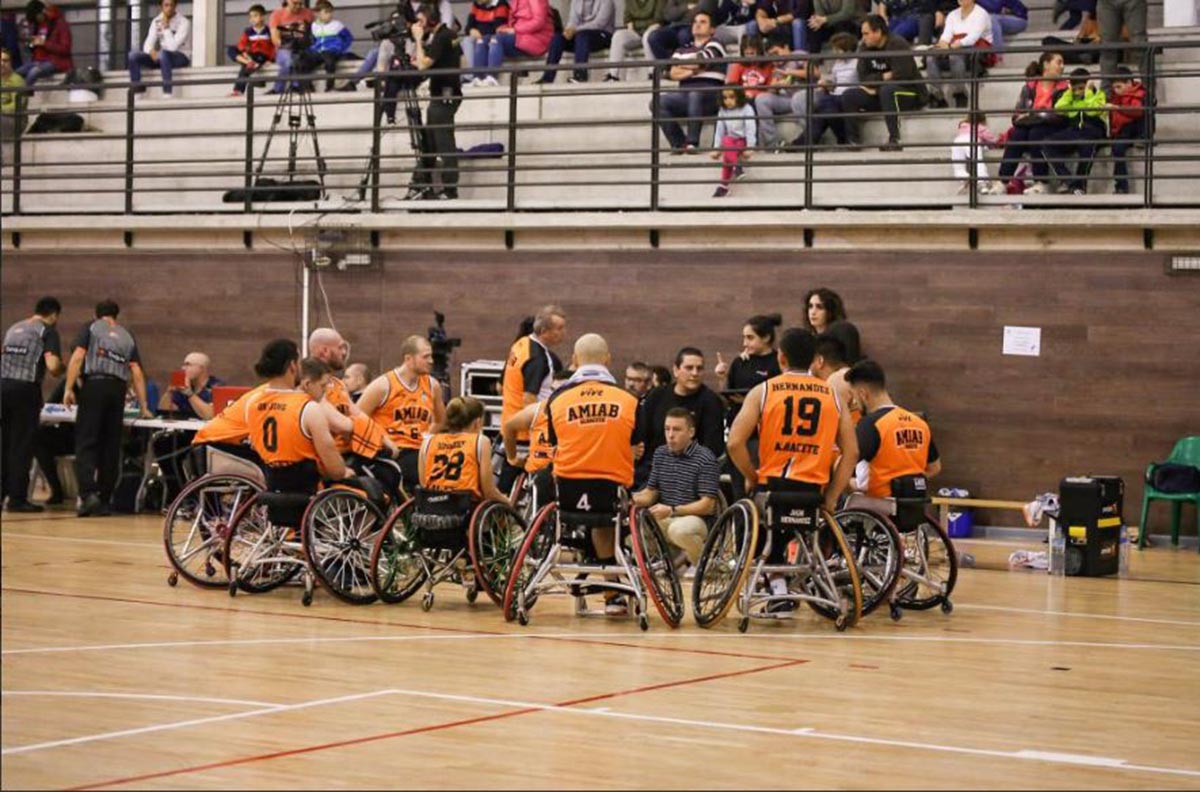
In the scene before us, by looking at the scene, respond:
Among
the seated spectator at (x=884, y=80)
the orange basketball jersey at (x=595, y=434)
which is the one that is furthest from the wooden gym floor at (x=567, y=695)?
the seated spectator at (x=884, y=80)

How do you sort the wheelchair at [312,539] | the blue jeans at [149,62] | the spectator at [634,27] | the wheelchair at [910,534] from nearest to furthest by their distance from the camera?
the wheelchair at [910,534], the wheelchair at [312,539], the spectator at [634,27], the blue jeans at [149,62]

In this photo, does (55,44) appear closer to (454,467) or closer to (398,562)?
(398,562)

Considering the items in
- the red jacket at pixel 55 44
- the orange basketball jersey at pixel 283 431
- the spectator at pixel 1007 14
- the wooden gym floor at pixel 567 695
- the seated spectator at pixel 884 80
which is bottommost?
the wooden gym floor at pixel 567 695

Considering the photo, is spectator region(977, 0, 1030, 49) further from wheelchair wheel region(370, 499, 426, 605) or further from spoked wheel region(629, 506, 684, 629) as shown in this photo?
wheelchair wheel region(370, 499, 426, 605)

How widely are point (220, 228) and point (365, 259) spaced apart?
1.75 meters

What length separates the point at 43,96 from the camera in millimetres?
23984

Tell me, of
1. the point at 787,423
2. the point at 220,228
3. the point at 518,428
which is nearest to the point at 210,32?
the point at 220,228

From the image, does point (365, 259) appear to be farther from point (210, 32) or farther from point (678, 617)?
point (678, 617)

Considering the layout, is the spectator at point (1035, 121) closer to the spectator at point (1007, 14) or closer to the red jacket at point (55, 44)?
the spectator at point (1007, 14)

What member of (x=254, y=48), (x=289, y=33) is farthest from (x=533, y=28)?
(x=254, y=48)

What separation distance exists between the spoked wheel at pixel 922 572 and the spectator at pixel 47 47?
15.6m

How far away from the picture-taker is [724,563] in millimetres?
10297

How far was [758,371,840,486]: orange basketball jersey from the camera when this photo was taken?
1026 cm

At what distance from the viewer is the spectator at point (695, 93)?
717 inches
